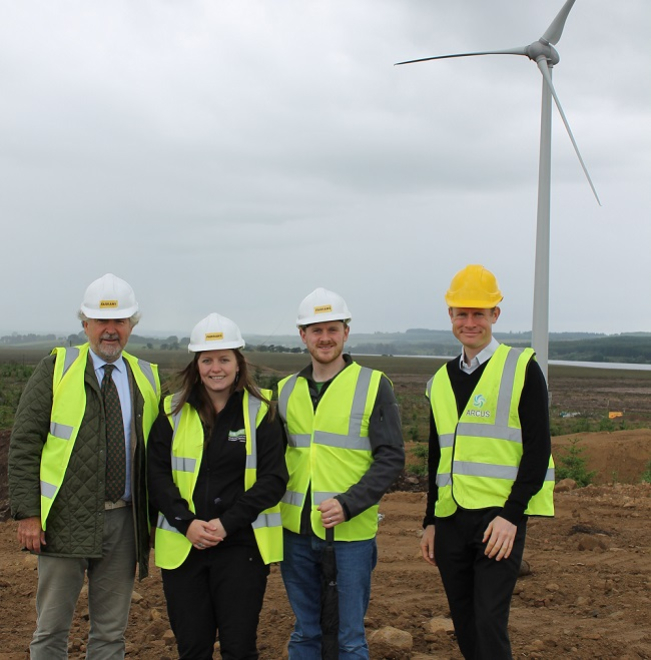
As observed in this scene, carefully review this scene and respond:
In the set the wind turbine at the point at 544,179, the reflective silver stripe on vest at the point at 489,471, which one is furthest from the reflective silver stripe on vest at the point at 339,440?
the wind turbine at the point at 544,179

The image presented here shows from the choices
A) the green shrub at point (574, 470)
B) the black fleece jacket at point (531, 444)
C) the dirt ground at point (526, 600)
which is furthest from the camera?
the green shrub at point (574, 470)

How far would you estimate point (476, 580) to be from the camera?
148 inches

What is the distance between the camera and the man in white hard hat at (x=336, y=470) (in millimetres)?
4008

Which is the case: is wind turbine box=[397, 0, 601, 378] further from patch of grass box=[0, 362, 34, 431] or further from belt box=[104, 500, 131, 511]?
patch of grass box=[0, 362, 34, 431]

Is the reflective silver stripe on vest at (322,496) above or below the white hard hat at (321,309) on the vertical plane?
below

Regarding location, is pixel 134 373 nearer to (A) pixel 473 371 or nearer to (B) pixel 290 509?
(B) pixel 290 509

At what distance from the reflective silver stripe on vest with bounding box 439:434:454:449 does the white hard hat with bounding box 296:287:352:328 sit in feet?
2.69

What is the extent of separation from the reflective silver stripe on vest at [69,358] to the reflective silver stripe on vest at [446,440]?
2.02 m

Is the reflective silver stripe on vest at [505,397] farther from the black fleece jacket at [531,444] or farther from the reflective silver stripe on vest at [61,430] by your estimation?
the reflective silver stripe on vest at [61,430]

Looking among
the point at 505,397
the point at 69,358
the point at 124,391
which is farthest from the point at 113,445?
the point at 505,397

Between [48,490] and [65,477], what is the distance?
107 mm

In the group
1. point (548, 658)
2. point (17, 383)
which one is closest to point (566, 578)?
point (548, 658)

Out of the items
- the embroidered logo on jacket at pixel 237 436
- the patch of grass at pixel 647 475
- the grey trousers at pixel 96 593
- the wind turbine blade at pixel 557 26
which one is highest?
the wind turbine blade at pixel 557 26

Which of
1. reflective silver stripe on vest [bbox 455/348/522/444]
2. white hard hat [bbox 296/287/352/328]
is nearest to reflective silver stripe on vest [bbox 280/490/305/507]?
white hard hat [bbox 296/287/352/328]
